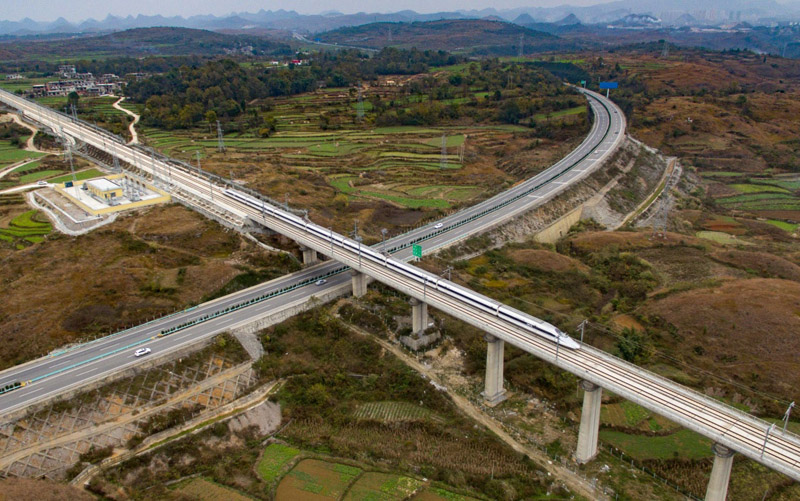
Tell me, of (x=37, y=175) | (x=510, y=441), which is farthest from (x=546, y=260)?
(x=37, y=175)

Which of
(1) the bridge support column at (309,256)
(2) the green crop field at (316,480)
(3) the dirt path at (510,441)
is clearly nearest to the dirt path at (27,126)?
(1) the bridge support column at (309,256)

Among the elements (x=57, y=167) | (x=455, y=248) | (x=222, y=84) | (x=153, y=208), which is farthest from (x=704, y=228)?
(x=222, y=84)

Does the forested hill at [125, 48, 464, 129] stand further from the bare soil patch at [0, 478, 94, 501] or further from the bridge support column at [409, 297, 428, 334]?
the bare soil patch at [0, 478, 94, 501]

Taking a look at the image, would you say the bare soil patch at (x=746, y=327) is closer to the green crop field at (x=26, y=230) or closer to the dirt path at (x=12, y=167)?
the green crop field at (x=26, y=230)

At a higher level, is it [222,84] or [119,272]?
[222,84]

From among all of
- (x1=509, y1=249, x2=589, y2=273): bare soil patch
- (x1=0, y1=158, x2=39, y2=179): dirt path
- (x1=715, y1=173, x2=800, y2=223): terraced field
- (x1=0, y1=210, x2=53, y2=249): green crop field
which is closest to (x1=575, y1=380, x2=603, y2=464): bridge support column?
(x1=509, y1=249, x2=589, y2=273): bare soil patch

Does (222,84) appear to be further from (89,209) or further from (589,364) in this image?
(589,364)
